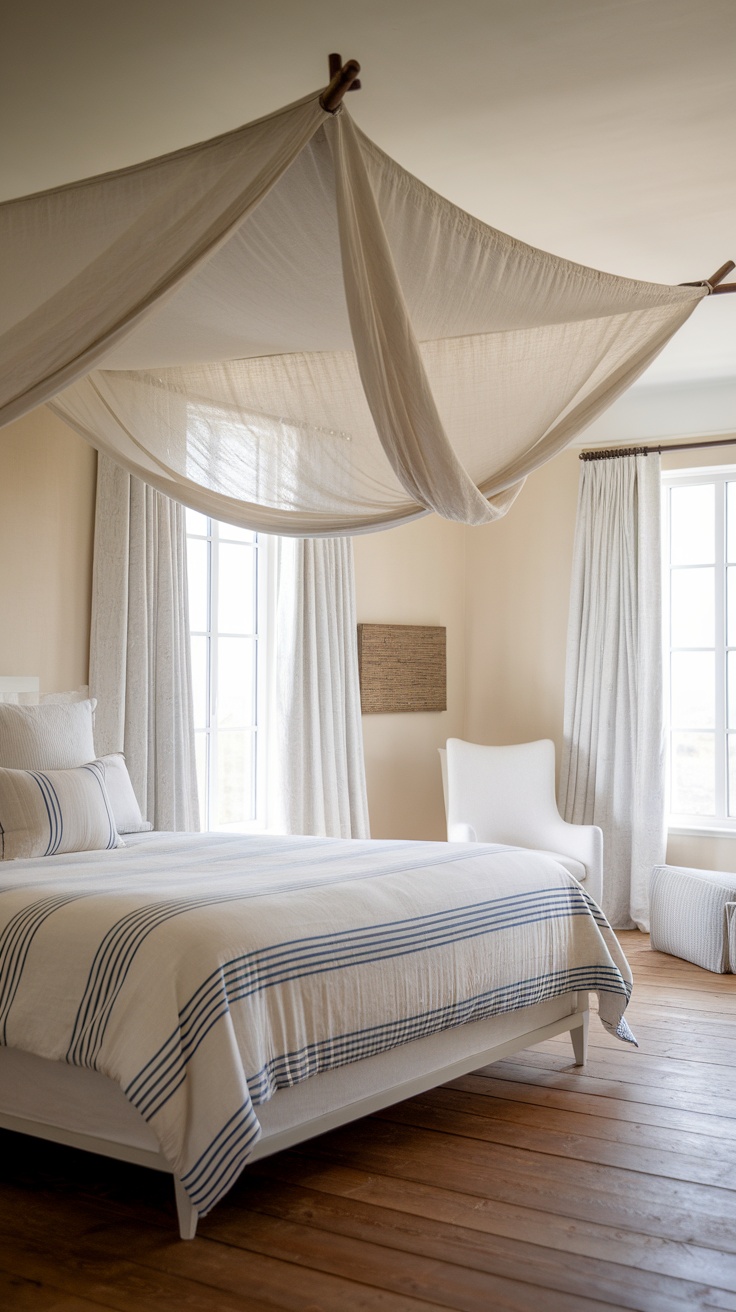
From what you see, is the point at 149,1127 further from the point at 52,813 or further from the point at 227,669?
the point at 227,669

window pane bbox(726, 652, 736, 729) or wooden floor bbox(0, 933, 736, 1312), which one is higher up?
window pane bbox(726, 652, 736, 729)

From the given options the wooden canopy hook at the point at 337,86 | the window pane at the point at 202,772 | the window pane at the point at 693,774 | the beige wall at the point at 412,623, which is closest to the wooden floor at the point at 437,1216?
the window pane at the point at 202,772

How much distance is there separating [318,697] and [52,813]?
214cm

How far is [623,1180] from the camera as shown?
2816mm

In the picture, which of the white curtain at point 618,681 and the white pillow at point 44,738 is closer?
the white pillow at point 44,738

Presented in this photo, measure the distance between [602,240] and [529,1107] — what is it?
2.86 meters

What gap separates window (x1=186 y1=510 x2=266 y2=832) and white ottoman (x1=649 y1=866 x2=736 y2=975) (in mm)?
1856

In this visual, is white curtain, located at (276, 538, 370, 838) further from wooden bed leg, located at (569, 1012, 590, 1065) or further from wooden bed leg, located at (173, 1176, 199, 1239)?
wooden bed leg, located at (173, 1176, 199, 1239)

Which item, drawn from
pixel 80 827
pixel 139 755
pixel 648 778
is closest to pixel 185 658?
pixel 139 755

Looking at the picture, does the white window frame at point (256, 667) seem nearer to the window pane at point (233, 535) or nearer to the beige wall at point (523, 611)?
the window pane at point (233, 535)

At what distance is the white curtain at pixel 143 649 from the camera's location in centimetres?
459

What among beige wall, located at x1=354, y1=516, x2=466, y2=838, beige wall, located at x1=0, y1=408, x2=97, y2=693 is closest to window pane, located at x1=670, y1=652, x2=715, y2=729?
beige wall, located at x1=354, y1=516, x2=466, y2=838

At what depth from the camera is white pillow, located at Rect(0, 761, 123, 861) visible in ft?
11.5

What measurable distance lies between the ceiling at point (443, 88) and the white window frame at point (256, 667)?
1948 mm
